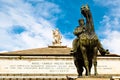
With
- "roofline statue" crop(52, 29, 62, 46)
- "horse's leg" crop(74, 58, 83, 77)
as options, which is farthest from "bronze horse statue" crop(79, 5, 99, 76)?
"roofline statue" crop(52, 29, 62, 46)

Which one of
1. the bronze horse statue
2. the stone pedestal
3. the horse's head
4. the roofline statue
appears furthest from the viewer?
the roofline statue

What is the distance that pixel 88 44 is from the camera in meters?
11.5

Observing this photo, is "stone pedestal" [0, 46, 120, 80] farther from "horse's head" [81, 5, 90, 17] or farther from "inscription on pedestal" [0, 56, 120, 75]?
"horse's head" [81, 5, 90, 17]

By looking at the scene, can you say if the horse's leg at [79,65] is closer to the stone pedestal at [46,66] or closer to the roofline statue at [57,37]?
the stone pedestal at [46,66]

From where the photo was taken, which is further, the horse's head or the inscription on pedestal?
the inscription on pedestal

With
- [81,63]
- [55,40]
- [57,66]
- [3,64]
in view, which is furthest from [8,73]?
[81,63]

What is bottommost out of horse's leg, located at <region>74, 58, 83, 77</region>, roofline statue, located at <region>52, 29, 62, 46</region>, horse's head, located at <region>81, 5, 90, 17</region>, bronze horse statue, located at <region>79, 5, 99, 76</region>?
horse's leg, located at <region>74, 58, 83, 77</region>

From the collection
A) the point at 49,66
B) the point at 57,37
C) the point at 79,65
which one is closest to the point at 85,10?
the point at 79,65

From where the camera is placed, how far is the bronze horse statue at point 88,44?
11461 mm

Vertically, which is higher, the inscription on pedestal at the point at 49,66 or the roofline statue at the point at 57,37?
the roofline statue at the point at 57,37

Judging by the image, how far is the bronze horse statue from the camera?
11.5m

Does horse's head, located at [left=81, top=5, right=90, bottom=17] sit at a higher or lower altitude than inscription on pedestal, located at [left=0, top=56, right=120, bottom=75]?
higher

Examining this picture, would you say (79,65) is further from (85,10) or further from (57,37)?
(57,37)

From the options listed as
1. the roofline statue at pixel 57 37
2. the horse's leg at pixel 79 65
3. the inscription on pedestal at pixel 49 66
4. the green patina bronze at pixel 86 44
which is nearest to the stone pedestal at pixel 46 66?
the inscription on pedestal at pixel 49 66
